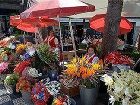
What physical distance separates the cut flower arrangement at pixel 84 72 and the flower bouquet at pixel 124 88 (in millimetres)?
536

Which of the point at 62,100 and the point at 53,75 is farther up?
the point at 53,75

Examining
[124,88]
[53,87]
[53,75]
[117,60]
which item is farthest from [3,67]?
[124,88]

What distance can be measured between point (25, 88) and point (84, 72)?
4.90 feet

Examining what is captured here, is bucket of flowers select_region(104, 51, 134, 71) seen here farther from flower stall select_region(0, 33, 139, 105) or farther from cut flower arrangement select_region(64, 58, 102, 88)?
cut flower arrangement select_region(64, 58, 102, 88)

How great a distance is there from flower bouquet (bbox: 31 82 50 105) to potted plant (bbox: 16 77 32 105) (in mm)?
365

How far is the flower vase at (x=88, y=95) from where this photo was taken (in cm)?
543

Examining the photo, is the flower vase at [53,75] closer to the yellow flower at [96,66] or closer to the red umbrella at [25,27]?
the yellow flower at [96,66]

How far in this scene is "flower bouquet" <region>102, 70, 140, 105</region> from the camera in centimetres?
429

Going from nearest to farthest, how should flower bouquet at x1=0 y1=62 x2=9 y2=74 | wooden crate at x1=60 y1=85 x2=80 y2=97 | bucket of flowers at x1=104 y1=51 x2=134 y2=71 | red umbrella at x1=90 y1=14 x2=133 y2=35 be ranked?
wooden crate at x1=60 y1=85 x2=80 y2=97
bucket of flowers at x1=104 y1=51 x2=134 y2=71
flower bouquet at x1=0 y1=62 x2=9 y2=74
red umbrella at x1=90 y1=14 x2=133 y2=35

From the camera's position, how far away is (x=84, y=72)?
5414mm

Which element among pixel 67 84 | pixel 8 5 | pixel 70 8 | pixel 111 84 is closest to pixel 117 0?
pixel 70 8

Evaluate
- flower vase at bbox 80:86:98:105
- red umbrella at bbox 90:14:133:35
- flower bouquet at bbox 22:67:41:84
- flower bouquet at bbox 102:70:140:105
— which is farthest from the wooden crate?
red umbrella at bbox 90:14:133:35

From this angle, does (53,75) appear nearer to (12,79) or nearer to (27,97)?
(27,97)

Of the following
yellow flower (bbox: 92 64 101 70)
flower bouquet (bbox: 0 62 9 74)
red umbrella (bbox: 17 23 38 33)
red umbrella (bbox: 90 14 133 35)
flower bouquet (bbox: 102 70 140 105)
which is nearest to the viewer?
flower bouquet (bbox: 102 70 140 105)
